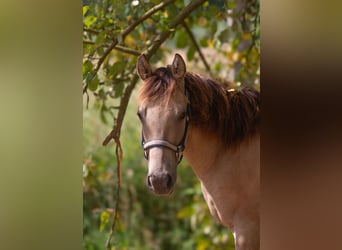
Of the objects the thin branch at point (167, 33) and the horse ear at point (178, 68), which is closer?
the horse ear at point (178, 68)

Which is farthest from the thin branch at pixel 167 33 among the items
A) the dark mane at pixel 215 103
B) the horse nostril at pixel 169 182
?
the horse nostril at pixel 169 182

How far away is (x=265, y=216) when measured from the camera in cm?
134

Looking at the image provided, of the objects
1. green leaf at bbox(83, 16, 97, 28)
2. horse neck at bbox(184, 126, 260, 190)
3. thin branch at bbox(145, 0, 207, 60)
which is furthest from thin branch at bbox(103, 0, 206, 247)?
horse neck at bbox(184, 126, 260, 190)

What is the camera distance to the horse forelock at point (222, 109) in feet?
6.15

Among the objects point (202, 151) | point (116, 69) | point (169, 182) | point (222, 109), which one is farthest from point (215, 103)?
point (116, 69)

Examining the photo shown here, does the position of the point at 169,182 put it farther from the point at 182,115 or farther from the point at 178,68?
the point at 178,68

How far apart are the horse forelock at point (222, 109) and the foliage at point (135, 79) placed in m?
0.38

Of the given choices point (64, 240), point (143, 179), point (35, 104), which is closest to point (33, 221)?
point (64, 240)

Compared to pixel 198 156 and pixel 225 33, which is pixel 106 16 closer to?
pixel 198 156

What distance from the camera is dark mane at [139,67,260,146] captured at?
1798 mm

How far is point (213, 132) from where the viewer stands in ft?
6.45

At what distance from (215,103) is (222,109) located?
29 millimetres

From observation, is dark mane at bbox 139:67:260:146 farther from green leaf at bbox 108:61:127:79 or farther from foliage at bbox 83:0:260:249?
green leaf at bbox 108:61:127:79

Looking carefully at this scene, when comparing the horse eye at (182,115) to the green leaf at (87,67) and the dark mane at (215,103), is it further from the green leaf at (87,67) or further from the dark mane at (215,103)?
the green leaf at (87,67)
